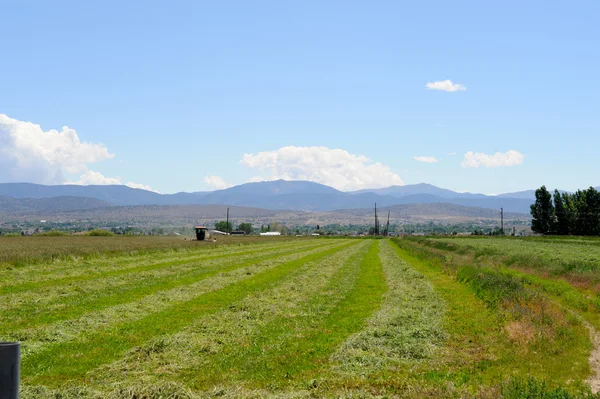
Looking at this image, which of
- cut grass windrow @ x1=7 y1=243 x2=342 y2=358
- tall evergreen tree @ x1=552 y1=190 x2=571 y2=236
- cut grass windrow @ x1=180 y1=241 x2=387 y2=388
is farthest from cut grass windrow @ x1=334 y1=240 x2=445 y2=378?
tall evergreen tree @ x1=552 y1=190 x2=571 y2=236

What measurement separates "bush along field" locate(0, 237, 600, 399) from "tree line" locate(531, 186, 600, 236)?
119582 mm

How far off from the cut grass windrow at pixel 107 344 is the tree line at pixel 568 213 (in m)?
136

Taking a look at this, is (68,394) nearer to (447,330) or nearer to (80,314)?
(80,314)

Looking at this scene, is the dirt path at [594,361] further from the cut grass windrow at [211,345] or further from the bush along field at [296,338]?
the cut grass windrow at [211,345]

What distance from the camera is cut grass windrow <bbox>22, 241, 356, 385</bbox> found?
513 inches

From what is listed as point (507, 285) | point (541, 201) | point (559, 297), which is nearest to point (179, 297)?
point (507, 285)

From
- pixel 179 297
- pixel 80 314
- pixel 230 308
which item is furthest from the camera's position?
pixel 179 297

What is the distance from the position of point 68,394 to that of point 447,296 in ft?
70.4

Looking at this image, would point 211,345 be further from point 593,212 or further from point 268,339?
point 593,212

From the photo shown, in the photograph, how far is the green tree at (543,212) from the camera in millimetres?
152125

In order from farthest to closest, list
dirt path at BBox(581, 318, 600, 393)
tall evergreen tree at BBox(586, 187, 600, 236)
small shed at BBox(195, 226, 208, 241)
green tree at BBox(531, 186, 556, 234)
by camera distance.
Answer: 1. green tree at BBox(531, 186, 556, 234)
2. tall evergreen tree at BBox(586, 187, 600, 236)
3. small shed at BBox(195, 226, 208, 241)
4. dirt path at BBox(581, 318, 600, 393)

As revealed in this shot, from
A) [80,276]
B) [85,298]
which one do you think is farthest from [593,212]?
[85,298]

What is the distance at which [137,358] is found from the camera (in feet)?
46.3

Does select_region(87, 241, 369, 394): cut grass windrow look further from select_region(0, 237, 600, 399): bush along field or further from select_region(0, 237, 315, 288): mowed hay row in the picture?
select_region(0, 237, 315, 288): mowed hay row
